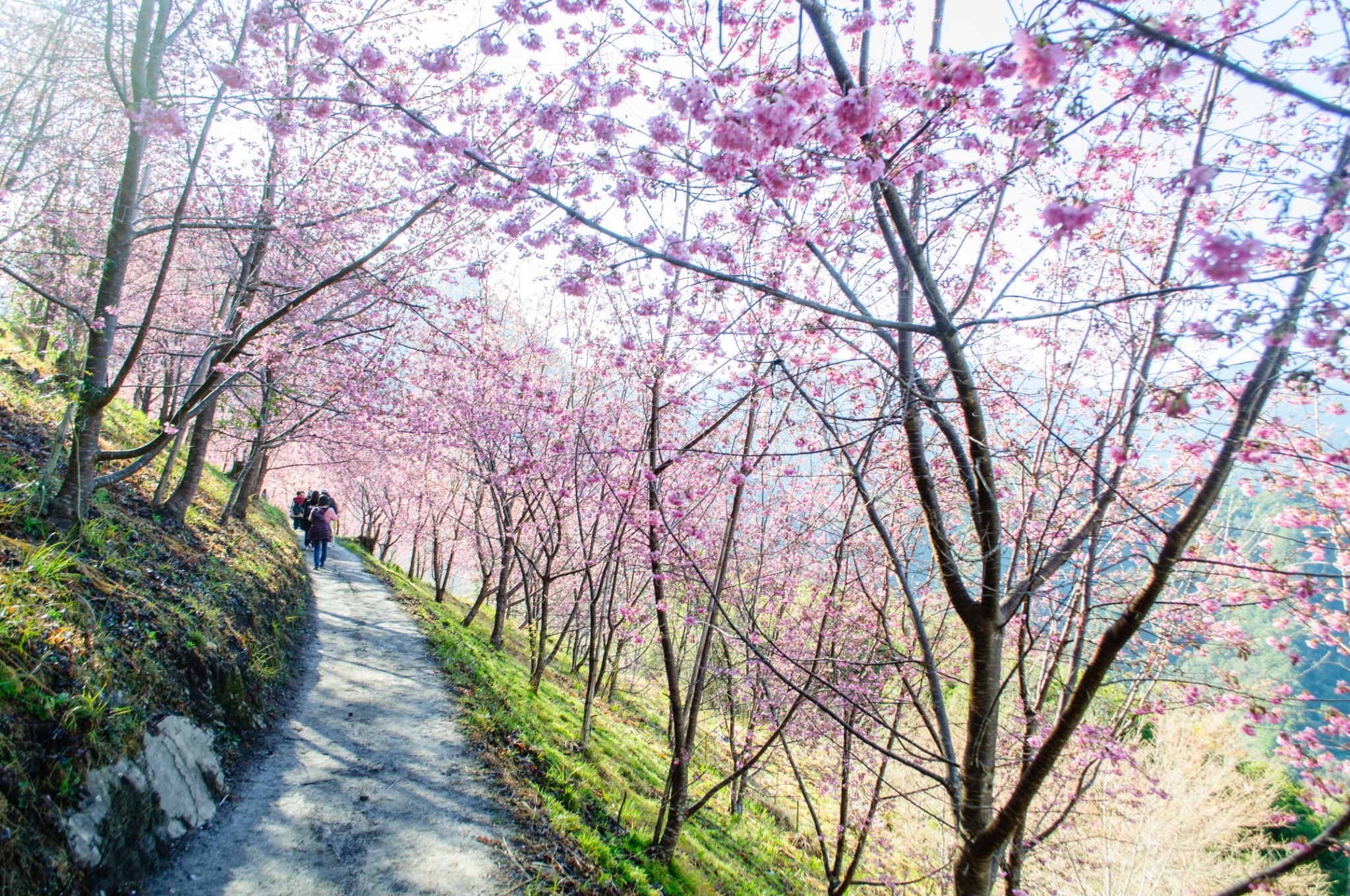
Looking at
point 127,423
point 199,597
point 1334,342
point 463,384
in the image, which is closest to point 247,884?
point 199,597

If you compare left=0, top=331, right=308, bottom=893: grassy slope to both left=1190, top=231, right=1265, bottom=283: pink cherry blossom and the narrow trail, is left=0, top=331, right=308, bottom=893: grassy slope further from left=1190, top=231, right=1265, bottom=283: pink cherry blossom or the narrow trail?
left=1190, top=231, right=1265, bottom=283: pink cherry blossom

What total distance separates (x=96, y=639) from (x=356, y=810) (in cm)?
230

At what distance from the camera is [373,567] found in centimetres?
1888

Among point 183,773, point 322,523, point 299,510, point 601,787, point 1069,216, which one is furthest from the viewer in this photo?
point 299,510

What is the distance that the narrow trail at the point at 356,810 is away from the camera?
12.5 feet

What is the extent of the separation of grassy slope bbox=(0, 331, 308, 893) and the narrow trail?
54cm

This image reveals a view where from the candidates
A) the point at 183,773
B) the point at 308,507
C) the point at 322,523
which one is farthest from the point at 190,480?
the point at 308,507

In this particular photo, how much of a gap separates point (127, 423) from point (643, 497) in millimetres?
10721

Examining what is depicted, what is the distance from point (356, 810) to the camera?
470 cm

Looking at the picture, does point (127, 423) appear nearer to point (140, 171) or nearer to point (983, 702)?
point (140, 171)

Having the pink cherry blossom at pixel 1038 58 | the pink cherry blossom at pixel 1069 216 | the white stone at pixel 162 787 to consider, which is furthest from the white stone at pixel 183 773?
the pink cherry blossom at pixel 1038 58

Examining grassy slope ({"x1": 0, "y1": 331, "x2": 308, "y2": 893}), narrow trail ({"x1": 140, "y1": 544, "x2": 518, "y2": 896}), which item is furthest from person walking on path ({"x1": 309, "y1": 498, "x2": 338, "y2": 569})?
narrow trail ({"x1": 140, "y1": 544, "x2": 518, "y2": 896})

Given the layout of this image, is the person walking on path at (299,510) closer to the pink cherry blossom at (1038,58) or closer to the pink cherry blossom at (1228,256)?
the pink cherry blossom at (1038,58)

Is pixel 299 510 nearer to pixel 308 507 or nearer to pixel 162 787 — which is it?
pixel 308 507
